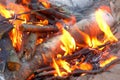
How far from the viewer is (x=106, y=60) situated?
349 centimetres

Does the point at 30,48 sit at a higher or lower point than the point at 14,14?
lower

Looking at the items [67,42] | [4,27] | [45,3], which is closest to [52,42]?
[67,42]

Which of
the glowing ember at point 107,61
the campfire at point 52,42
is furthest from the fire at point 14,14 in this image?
the glowing ember at point 107,61

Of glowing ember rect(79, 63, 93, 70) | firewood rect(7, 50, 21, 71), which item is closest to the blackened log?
firewood rect(7, 50, 21, 71)

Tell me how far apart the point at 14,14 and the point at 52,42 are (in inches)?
26.3

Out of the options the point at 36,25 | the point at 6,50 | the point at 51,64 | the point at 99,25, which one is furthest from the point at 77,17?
the point at 6,50

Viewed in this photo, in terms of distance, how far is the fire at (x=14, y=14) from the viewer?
133 inches

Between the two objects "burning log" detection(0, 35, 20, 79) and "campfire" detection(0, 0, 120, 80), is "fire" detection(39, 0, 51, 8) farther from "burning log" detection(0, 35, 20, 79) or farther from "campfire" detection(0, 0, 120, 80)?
"burning log" detection(0, 35, 20, 79)

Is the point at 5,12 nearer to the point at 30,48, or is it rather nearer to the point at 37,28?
the point at 37,28

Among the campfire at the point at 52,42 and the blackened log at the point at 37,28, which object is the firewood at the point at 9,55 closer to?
the campfire at the point at 52,42

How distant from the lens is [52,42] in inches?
139

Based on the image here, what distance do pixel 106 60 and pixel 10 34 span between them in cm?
128

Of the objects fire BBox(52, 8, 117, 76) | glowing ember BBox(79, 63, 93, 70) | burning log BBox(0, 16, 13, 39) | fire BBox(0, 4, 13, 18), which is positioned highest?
fire BBox(0, 4, 13, 18)

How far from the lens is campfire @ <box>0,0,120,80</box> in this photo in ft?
10.3
